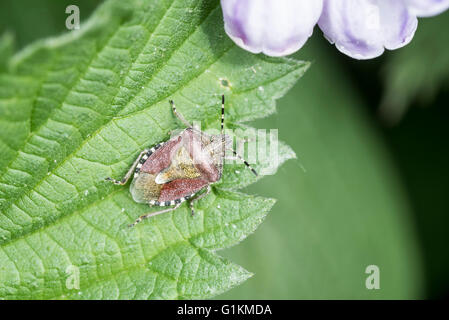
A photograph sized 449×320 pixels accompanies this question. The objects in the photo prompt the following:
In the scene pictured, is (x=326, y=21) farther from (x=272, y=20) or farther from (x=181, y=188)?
(x=181, y=188)

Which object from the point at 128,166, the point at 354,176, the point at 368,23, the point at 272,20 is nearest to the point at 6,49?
the point at 128,166

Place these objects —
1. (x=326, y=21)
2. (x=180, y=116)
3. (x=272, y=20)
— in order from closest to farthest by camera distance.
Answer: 1. (x=272, y=20)
2. (x=326, y=21)
3. (x=180, y=116)

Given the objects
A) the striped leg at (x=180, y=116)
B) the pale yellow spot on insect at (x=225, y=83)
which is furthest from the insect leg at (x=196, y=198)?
the pale yellow spot on insect at (x=225, y=83)

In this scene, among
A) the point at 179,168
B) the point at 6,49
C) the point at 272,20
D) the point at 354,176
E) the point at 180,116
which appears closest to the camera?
the point at 6,49
